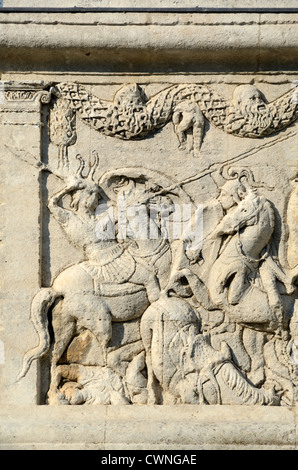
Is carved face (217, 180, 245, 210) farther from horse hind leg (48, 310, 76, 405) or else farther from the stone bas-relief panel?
horse hind leg (48, 310, 76, 405)

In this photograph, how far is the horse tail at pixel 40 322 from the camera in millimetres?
7688

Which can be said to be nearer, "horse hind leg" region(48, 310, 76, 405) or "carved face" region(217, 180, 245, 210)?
"horse hind leg" region(48, 310, 76, 405)

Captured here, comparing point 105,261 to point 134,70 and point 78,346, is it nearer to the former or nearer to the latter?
point 78,346

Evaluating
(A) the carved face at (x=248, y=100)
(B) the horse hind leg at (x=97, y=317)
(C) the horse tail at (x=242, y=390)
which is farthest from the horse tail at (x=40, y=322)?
(A) the carved face at (x=248, y=100)

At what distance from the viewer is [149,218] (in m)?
7.87

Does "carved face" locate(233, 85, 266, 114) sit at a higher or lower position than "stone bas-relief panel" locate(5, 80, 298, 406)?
higher

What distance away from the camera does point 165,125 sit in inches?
314

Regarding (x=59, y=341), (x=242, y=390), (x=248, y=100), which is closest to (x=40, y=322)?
(x=59, y=341)

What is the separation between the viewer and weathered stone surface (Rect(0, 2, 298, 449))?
7680mm

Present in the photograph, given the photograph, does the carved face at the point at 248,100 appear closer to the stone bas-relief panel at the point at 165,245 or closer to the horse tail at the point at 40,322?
the stone bas-relief panel at the point at 165,245

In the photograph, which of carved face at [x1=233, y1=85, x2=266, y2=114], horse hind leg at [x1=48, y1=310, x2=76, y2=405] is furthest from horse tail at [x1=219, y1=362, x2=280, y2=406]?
carved face at [x1=233, y1=85, x2=266, y2=114]

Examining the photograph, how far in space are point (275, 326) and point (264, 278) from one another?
343 mm

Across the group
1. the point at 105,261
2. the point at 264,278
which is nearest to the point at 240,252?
the point at 264,278

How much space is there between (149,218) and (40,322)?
1.06 metres
